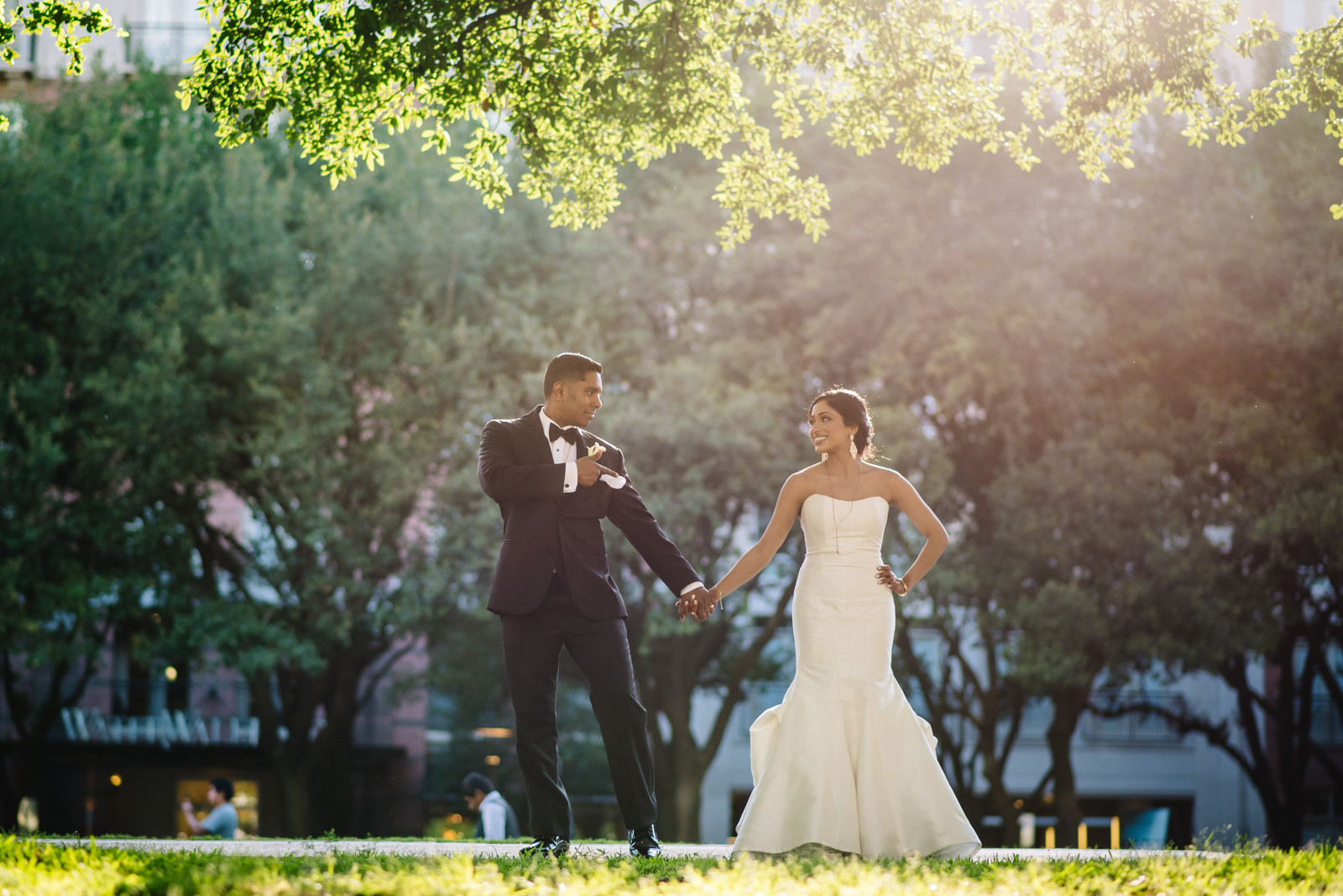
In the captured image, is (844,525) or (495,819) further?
(495,819)

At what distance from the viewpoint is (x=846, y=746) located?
6664 mm

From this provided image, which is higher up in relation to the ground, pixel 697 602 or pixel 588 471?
pixel 588 471

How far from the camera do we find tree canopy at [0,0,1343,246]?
29.2 feet

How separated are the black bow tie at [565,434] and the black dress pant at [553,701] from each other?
752 millimetres

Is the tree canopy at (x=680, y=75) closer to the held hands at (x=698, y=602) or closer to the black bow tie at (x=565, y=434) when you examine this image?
the black bow tie at (x=565, y=434)

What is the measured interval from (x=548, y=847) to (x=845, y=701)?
5.40 ft

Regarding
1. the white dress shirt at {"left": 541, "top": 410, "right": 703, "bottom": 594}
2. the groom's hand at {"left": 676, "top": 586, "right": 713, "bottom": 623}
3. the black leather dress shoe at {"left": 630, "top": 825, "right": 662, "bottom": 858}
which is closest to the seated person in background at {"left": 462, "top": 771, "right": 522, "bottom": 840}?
the black leather dress shoe at {"left": 630, "top": 825, "right": 662, "bottom": 858}

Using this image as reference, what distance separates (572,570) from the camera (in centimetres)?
671

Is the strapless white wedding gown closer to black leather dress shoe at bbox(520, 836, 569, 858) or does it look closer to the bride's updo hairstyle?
the bride's updo hairstyle

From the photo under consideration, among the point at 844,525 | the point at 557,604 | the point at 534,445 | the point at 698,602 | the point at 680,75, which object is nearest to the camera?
the point at 557,604

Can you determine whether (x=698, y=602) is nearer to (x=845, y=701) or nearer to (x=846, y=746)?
(x=845, y=701)

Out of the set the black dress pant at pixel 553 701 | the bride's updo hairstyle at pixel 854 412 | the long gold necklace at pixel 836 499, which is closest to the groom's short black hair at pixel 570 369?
the black dress pant at pixel 553 701

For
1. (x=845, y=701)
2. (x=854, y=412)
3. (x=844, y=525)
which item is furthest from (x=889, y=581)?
(x=854, y=412)

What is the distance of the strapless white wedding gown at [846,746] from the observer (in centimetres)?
656
